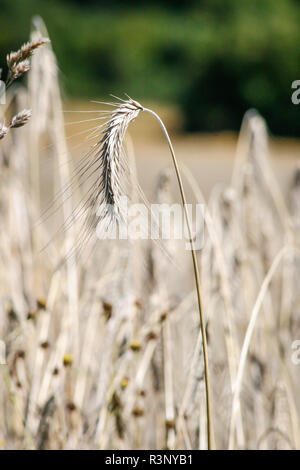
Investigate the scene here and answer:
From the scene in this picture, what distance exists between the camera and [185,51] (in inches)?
438

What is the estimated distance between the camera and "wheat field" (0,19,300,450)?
2.87 ft

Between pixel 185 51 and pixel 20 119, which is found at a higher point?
pixel 185 51

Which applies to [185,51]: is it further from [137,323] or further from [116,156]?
[116,156]

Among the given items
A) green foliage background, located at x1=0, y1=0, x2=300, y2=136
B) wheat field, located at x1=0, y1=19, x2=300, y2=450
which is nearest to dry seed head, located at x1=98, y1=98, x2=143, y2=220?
wheat field, located at x1=0, y1=19, x2=300, y2=450

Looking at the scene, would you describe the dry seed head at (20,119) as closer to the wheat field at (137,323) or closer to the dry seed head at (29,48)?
the dry seed head at (29,48)

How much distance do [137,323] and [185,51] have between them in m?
10.6

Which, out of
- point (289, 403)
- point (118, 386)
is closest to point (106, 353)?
point (118, 386)

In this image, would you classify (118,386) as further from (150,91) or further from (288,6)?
(150,91)

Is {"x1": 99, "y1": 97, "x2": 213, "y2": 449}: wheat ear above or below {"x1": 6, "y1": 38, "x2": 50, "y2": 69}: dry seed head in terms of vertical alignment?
below

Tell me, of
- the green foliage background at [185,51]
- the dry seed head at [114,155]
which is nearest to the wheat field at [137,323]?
the dry seed head at [114,155]

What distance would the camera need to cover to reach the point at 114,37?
430 inches

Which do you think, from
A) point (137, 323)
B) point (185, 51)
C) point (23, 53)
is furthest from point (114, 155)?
point (185, 51)

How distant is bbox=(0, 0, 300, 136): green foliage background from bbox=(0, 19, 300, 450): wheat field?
535 centimetres

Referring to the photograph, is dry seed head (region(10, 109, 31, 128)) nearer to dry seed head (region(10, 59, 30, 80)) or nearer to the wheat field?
dry seed head (region(10, 59, 30, 80))
